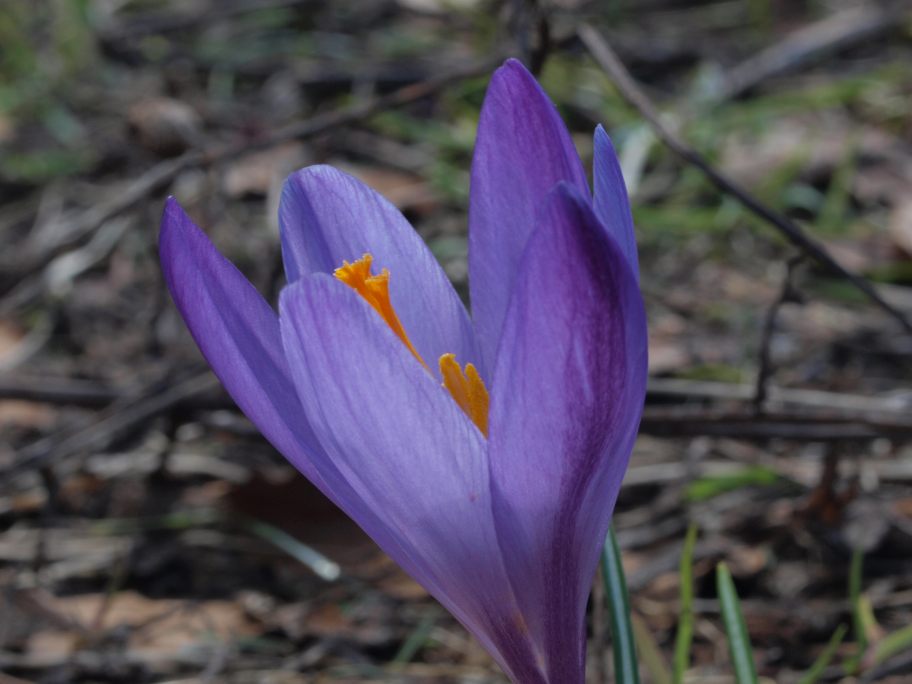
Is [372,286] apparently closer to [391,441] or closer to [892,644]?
[391,441]

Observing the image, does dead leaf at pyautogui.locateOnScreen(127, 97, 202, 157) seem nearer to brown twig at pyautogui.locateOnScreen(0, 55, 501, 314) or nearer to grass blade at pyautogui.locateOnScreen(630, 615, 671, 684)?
brown twig at pyautogui.locateOnScreen(0, 55, 501, 314)

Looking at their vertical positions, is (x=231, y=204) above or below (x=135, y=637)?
above

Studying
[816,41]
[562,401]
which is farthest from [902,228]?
[562,401]

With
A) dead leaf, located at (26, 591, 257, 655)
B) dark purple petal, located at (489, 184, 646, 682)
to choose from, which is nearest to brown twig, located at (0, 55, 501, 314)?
dead leaf, located at (26, 591, 257, 655)

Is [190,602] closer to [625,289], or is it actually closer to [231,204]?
[625,289]

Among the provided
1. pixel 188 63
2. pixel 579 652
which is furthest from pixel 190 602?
pixel 188 63

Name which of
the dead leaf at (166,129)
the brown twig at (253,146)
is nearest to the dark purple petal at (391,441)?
the brown twig at (253,146)
